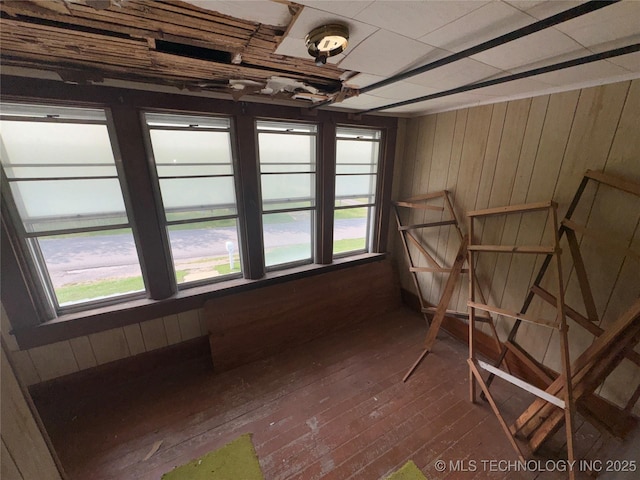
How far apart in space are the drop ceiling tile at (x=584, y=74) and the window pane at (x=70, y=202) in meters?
2.78

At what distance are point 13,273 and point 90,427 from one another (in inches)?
44.6

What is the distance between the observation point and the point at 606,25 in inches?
33.0

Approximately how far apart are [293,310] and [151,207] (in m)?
1.48

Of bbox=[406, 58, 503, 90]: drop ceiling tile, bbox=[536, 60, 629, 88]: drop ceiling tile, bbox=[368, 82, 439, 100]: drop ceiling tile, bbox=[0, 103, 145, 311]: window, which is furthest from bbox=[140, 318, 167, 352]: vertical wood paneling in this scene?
bbox=[536, 60, 629, 88]: drop ceiling tile

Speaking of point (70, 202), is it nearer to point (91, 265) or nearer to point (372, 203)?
point (91, 265)

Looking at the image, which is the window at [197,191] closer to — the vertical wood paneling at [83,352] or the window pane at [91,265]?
the window pane at [91,265]

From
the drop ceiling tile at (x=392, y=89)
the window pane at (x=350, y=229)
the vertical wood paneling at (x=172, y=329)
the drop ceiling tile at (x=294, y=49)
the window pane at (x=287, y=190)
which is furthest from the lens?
the window pane at (x=350, y=229)

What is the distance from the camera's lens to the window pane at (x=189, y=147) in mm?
1827

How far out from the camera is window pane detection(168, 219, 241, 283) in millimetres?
2062

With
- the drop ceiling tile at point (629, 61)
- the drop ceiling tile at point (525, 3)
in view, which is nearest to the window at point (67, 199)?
the drop ceiling tile at point (525, 3)

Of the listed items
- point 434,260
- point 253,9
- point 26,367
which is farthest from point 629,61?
point 26,367

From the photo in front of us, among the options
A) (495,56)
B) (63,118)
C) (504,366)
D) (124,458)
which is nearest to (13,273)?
(63,118)

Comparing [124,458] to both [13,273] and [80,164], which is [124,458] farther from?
[80,164]

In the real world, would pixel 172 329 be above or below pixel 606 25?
below
